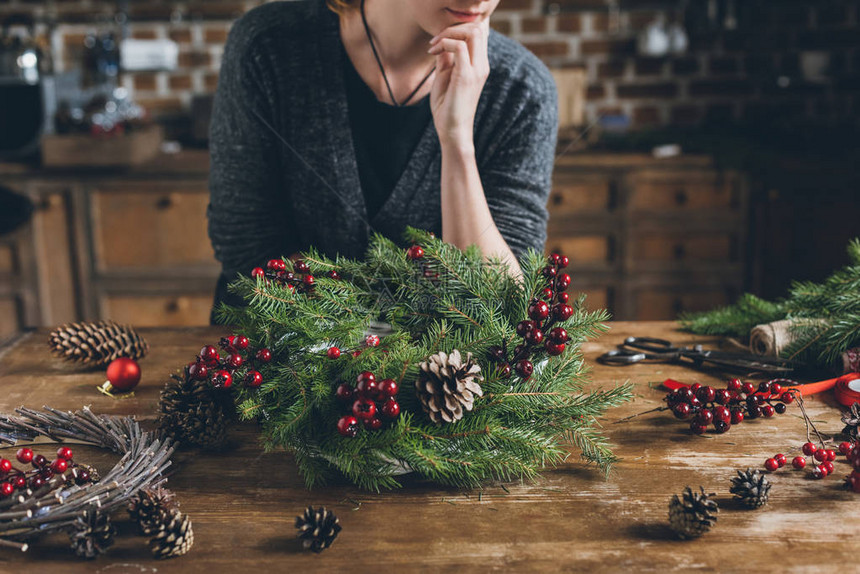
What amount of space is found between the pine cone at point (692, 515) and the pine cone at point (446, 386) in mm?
174

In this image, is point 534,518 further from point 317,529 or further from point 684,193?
point 684,193

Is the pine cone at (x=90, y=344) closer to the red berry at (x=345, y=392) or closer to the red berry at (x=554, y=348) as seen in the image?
the red berry at (x=345, y=392)

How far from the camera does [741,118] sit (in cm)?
296

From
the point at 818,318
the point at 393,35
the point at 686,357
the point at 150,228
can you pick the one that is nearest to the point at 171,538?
the point at 686,357

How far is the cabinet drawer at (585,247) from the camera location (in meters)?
2.56

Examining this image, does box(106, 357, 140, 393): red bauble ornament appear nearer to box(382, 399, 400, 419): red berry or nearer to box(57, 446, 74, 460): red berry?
box(57, 446, 74, 460): red berry

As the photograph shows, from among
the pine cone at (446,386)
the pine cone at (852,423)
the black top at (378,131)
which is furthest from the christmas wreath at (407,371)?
the black top at (378,131)

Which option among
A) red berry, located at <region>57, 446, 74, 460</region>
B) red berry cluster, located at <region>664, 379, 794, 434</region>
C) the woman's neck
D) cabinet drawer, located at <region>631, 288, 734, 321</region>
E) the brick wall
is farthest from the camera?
the brick wall

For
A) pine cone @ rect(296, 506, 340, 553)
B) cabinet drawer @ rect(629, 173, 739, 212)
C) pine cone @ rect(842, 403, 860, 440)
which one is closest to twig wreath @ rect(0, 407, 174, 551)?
pine cone @ rect(296, 506, 340, 553)

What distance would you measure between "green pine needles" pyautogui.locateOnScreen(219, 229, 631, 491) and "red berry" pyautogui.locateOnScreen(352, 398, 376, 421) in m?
0.02

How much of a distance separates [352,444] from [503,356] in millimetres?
152

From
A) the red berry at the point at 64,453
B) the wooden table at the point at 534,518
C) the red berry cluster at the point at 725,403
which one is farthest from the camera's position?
the red berry cluster at the point at 725,403

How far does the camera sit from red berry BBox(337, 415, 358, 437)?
1.95ft

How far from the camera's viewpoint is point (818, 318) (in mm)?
907
